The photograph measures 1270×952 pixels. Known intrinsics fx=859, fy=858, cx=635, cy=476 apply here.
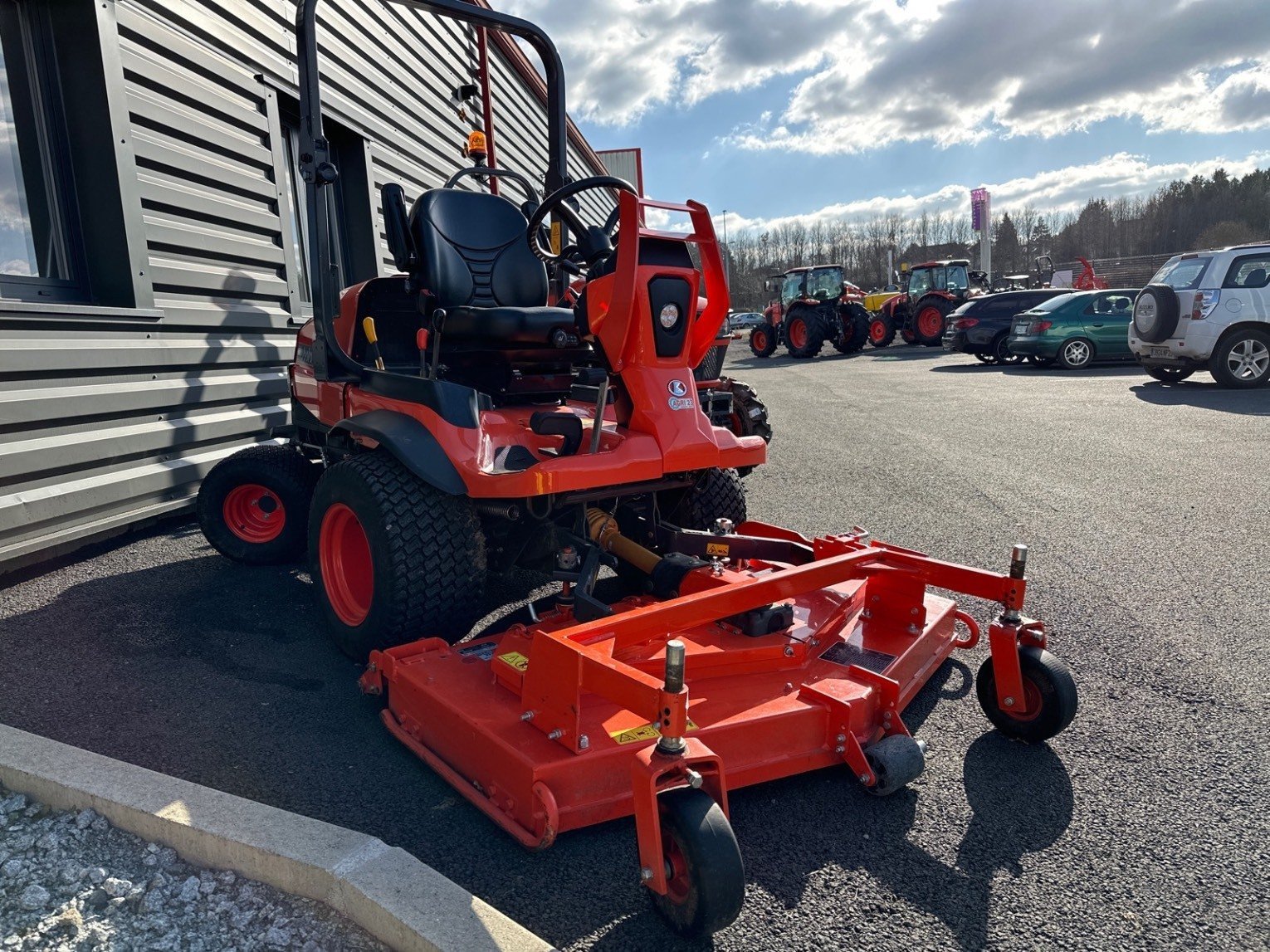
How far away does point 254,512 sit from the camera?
466 centimetres

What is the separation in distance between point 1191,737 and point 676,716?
6.09ft

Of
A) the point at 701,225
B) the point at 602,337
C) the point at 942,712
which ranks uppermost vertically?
the point at 701,225

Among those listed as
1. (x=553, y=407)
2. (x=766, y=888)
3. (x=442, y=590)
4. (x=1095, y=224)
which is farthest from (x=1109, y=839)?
(x=1095, y=224)

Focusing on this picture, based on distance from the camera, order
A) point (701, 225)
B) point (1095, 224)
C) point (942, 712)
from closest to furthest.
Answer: point (942, 712), point (701, 225), point (1095, 224)

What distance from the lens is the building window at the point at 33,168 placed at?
4.64m

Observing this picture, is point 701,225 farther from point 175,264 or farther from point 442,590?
point 175,264

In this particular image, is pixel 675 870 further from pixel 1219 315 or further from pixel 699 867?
pixel 1219 315

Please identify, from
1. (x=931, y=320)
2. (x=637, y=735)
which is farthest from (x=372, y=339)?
(x=931, y=320)

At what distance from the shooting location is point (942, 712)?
287 centimetres

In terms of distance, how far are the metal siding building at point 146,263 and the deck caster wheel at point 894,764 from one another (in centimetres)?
398

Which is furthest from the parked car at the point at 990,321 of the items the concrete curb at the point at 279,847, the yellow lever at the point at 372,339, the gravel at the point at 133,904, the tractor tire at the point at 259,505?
the gravel at the point at 133,904

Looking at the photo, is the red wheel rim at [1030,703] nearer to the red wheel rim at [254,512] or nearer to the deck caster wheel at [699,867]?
the deck caster wheel at [699,867]

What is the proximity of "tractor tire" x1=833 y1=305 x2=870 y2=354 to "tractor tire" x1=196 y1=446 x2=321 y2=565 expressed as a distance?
19080 millimetres

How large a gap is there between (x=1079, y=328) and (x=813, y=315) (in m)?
6.90
